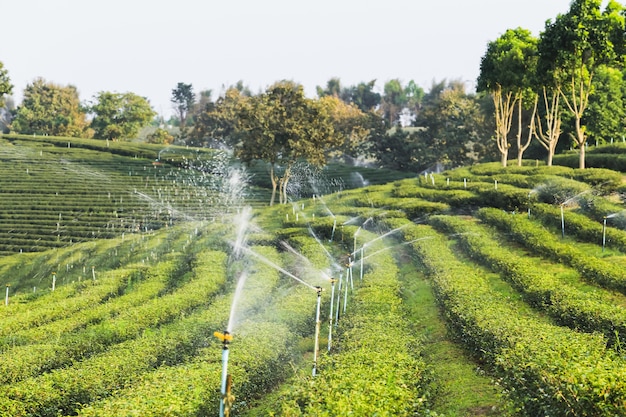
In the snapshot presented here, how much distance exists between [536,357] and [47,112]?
11684 centimetres

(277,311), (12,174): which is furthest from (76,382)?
(12,174)

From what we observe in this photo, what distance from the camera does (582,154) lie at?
1566 inches

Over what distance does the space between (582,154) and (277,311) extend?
94.5 ft

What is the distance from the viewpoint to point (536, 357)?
1153 centimetres

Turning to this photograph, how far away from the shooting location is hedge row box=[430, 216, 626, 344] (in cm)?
1495

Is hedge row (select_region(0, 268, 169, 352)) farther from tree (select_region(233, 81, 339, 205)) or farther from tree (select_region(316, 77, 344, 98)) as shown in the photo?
tree (select_region(316, 77, 344, 98))

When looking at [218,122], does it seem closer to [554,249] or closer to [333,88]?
[333,88]

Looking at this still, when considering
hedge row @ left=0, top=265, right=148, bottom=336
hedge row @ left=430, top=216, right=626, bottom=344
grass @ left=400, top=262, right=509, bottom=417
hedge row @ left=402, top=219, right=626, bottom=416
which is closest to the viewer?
hedge row @ left=402, top=219, right=626, bottom=416

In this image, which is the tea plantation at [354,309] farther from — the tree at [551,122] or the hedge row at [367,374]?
the tree at [551,122]

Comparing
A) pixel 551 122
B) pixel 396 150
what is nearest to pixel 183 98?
pixel 396 150

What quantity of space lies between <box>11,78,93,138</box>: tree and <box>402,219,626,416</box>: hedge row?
4157 inches

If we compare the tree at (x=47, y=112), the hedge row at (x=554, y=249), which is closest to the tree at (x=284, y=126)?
the hedge row at (x=554, y=249)

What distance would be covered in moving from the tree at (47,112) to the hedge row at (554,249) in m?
95.9

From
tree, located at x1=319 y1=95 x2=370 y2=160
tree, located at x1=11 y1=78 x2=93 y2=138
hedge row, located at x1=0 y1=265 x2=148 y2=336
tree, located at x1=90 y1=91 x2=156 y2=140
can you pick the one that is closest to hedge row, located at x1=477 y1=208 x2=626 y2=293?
hedge row, located at x1=0 y1=265 x2=148 y2=336
